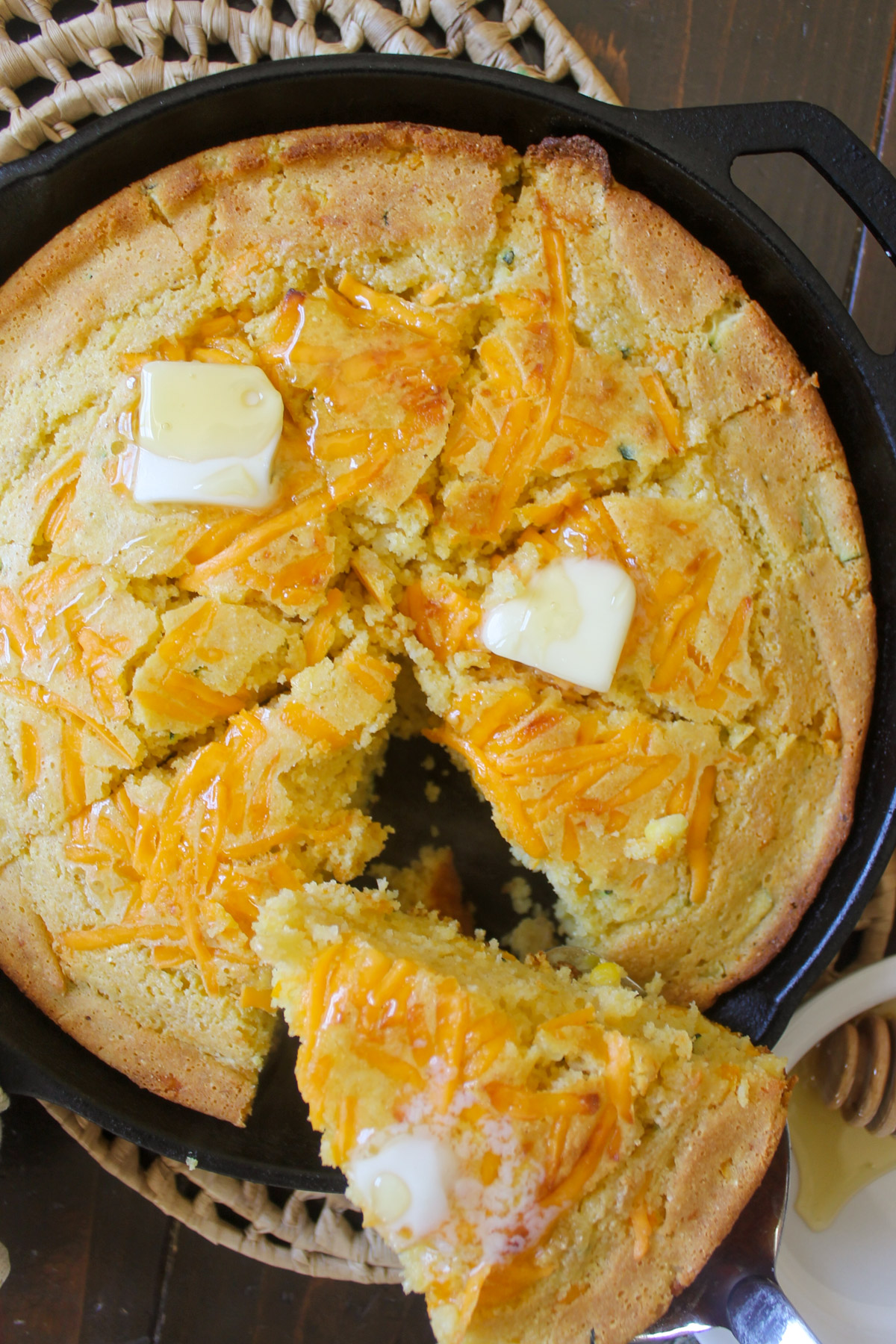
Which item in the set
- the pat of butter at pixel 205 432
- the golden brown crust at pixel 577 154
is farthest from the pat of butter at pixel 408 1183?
the golden brown crust at pixel 577 154

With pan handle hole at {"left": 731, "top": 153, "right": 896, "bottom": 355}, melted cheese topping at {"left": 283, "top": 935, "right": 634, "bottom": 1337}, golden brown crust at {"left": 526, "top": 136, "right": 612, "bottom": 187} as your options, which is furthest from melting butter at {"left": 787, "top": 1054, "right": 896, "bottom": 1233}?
golden brown crust at {"left": 526, "top": 136, "right": 612, "bottom": 187}

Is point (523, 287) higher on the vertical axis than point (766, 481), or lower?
higher

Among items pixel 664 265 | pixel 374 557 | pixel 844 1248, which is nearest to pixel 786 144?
pixel 664 265

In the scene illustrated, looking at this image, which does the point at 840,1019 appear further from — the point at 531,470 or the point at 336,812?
the point at 531,470

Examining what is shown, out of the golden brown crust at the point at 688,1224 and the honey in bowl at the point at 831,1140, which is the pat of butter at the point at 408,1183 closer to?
the golden brown crust at the point at 688,1224

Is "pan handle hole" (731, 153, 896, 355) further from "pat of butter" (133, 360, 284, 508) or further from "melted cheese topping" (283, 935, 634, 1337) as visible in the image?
"melted cheese topping" (283, 935, 634, 1337)

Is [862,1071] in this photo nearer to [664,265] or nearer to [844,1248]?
[844,1248]

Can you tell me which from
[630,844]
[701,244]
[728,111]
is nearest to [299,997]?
[630,844]
